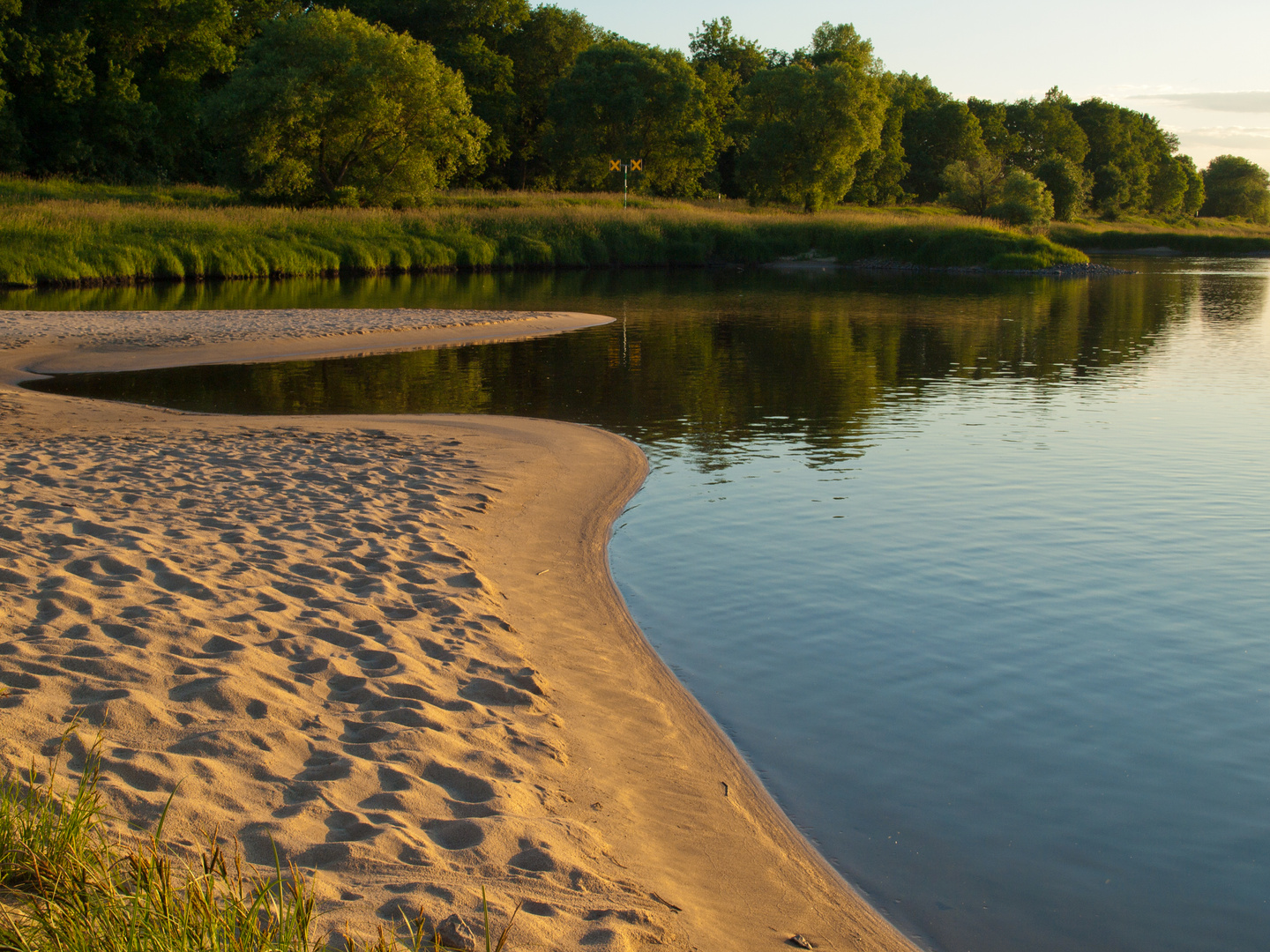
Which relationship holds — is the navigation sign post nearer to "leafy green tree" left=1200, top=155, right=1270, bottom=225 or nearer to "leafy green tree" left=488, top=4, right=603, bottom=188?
"leafy green tree" left=488, top=4, right=603, bottom=188

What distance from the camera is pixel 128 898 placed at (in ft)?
9.78

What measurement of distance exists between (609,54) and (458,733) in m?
75.0

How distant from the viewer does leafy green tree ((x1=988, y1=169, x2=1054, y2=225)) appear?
65.4 m

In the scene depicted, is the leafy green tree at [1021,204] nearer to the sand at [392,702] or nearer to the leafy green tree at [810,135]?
the leafy green tree at [810,135]

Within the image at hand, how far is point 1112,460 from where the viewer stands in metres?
13.1

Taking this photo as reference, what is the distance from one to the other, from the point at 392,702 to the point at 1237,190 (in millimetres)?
167345

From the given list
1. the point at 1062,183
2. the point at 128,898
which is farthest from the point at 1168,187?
the point at 128,898

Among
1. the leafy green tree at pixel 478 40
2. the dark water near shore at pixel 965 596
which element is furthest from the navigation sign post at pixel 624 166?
the dark water near shore at pixel 965 596

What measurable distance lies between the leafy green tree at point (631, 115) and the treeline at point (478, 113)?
6.0 inches

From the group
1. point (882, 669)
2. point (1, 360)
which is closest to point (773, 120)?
point (1, 360)

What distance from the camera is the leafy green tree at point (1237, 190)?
143750mm

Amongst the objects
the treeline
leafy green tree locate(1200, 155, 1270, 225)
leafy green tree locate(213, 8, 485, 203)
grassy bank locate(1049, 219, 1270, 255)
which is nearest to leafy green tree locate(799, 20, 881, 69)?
the treeline

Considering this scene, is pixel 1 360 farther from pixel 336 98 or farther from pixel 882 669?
pixel 336 98

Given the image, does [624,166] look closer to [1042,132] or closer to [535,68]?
[535,68]
